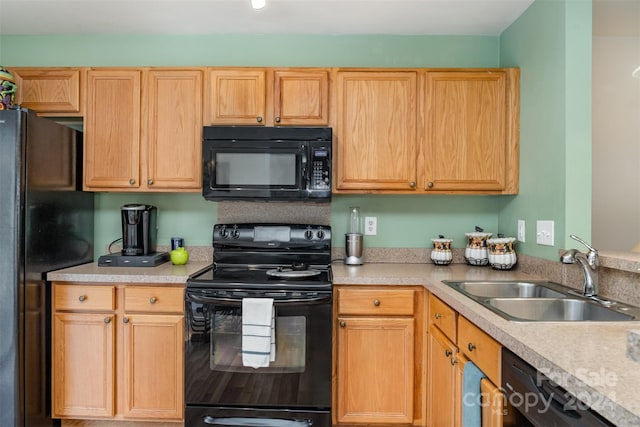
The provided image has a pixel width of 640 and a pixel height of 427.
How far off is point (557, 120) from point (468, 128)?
0.51 metres

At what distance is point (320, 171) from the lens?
2.24m

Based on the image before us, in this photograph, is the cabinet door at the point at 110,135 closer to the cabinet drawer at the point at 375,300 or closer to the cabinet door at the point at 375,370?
the cabinet drawer at the point at 375,300

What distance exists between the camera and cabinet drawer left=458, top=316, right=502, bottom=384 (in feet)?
4.06

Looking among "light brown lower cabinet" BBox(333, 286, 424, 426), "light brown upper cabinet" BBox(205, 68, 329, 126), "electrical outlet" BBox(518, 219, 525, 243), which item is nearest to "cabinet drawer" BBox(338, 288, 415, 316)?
"light brown lower cabinet" BBox(333, 286, 424, 426)

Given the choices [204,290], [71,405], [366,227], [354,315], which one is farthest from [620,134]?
[71,405]

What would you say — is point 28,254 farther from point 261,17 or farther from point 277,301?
point 261,17

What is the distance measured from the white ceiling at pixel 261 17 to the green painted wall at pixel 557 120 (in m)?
0.33

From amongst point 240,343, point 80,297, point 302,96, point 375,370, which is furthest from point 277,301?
point 302,96

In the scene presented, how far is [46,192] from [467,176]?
2.29 m

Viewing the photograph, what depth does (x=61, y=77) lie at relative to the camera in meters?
2.38

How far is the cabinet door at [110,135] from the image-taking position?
2.36 meters

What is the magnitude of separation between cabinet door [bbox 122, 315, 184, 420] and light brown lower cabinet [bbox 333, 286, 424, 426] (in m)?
0.83

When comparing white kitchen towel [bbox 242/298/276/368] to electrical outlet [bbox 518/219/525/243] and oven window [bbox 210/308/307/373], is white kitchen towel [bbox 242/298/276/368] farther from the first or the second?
electrical outlet [bbox 518/219/525/243]

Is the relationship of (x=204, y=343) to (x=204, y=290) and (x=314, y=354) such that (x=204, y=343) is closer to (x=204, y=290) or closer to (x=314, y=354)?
(x=204, y=290)
